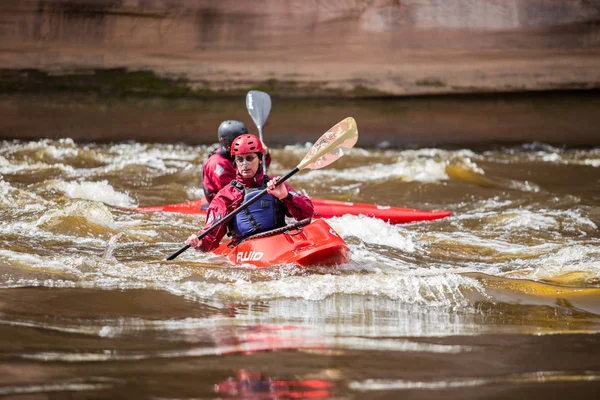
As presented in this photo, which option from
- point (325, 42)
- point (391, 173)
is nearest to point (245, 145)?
point (391, 173)

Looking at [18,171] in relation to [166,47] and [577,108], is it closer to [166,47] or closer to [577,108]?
[166,47]

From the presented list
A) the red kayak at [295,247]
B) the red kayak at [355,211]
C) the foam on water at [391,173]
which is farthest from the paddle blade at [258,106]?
the red kayak at [295,247]

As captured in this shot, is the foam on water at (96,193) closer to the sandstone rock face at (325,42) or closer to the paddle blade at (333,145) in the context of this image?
the paddle blade at (333,145)

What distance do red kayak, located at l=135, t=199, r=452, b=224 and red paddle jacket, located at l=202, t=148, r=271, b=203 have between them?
0.64 metres

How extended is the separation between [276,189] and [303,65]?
694cm

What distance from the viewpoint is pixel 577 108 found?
10.6 meters

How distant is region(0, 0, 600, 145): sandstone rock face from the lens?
1068 cm

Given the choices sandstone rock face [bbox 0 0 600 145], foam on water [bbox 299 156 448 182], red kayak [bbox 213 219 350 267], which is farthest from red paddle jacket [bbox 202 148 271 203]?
sandstone rock face [bbox 0 0 600 145]

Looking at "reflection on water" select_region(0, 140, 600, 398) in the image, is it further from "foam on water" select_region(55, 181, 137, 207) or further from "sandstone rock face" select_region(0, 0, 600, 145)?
"sandstone rock face" select_region(0, 0, 600, 145)

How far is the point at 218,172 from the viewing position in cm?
557

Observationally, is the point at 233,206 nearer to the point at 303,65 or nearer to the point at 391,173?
the point at 391,173

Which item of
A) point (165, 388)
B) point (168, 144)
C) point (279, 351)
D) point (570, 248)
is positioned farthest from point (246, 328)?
point (168, 144)

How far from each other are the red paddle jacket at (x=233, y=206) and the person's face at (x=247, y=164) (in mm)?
57

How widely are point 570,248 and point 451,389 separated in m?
3.09
